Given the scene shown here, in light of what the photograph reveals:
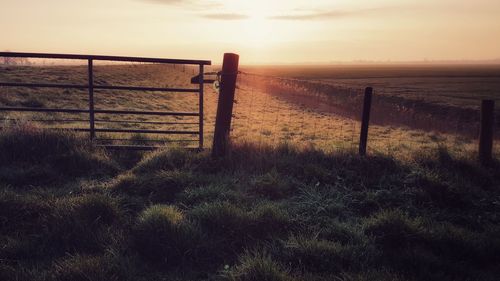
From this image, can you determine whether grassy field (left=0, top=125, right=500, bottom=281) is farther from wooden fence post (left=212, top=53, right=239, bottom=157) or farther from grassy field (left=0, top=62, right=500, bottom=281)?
wooden fence post (left=212, top=53, right=239, bottom=157)

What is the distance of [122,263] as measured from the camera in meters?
3.97

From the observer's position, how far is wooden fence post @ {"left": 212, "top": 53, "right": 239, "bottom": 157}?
7.22 m

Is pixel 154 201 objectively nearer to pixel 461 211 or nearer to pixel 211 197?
pixel 211 197

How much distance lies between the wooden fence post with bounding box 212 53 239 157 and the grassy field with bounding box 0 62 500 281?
0.27 meters

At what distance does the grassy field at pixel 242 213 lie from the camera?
416 centimetres

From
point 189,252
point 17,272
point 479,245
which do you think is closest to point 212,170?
point 189,252

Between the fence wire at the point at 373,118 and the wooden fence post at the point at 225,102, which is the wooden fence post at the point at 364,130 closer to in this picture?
the wooden fence post at the point at 225,102

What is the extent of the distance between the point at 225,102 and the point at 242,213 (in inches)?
107

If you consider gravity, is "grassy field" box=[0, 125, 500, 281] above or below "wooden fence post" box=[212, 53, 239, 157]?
below

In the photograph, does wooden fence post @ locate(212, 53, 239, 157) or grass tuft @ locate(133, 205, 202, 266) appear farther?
wooden fence post @ locate(212, 53, 239, 157)

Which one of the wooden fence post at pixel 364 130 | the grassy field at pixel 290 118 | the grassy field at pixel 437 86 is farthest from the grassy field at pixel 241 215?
the grassy field at pixel 437 86

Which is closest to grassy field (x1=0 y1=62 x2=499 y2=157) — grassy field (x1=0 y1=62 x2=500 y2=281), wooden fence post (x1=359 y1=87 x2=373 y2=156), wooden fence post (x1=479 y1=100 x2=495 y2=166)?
grassy field (x1=0 y1=62 x2=500 y2=281)

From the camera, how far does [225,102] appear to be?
7.23m

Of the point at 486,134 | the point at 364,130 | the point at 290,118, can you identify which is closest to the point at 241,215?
the point at 364,130
